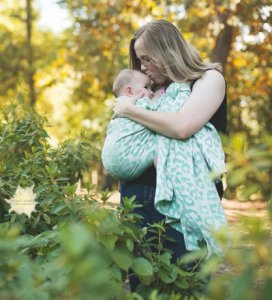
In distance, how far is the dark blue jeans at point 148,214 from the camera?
2.82 m

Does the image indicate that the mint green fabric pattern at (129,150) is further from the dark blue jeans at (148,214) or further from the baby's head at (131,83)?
the baby's head at (131,83)

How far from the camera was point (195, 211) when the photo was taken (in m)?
2.81

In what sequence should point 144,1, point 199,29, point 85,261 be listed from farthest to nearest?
1. point 199,29
2. point 144,1
3. point 85,261

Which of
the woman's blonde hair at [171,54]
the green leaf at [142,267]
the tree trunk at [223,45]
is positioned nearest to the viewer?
the green leaf at [142,267]

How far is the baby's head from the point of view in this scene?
320cm

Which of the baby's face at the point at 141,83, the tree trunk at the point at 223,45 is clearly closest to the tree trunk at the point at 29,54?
the tree trunk at the point at 223,45

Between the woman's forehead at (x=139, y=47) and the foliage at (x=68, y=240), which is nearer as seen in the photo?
the foliage at (x=68, y=240)

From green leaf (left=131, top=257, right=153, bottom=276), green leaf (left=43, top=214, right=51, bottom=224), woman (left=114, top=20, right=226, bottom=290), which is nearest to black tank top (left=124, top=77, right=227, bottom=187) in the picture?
woman (left=114, top=20, right=226, bottom=290)

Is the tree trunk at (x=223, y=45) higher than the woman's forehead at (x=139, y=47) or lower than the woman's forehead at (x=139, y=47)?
lower

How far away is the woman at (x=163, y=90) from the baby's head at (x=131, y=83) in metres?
0.04

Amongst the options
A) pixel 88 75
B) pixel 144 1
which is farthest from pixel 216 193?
pixel 88 75

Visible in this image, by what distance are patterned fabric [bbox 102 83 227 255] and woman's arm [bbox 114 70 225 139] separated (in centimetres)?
6

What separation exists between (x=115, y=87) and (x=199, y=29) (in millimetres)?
7589

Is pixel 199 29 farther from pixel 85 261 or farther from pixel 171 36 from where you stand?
pixel 85 261
